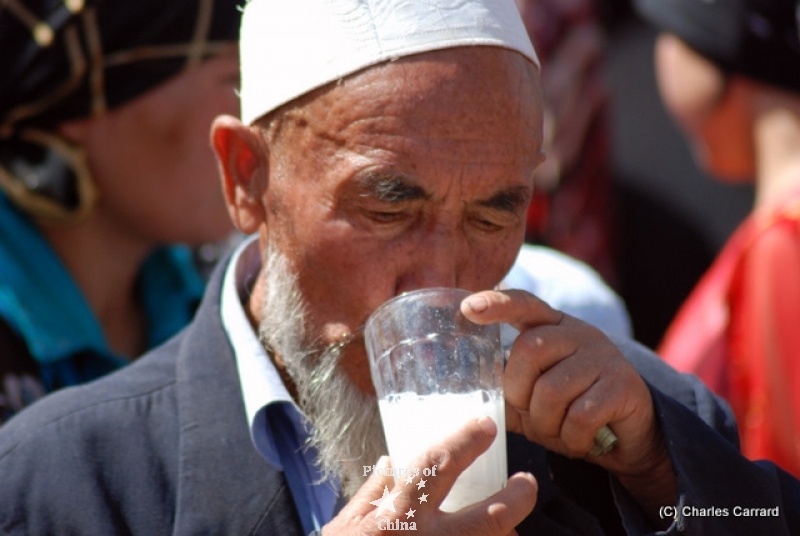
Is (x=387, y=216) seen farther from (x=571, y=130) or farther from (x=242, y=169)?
(x=571, y=130)

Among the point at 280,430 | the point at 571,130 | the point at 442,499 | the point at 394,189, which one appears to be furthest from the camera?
the point at 571,130

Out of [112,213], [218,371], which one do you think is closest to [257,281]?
[218,371]

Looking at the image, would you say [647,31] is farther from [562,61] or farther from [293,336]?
[293,336]

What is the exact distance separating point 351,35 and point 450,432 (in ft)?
2.92

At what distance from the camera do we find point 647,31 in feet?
22.2

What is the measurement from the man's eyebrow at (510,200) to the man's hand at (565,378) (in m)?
0.27

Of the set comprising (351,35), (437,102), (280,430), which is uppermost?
(351,35)

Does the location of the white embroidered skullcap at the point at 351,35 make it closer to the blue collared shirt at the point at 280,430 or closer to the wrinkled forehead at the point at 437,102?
the wrinkled forehead at the point at 437,102

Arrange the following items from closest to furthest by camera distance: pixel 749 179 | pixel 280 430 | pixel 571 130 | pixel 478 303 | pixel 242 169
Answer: pixel 478 303 < pixel 280 430 < pixel 242 169 < pixel 749 179 < pixel 571 130

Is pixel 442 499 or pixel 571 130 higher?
pixel 442 499

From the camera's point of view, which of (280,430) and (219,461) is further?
(280,430)

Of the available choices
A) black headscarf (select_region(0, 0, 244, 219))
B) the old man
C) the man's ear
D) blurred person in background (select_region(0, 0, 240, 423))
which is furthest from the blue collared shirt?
black headscarf (select_region(0, 0, 244, 219))

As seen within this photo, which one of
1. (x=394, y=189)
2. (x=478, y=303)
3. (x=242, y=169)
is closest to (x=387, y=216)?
(x=394, y=189)

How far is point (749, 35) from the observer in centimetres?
452
